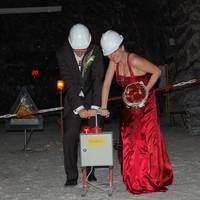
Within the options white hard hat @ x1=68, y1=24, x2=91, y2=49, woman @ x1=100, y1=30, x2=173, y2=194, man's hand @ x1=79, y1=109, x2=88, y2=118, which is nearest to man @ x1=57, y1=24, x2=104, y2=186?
white hard hat @ x1=68, y1=24, x2=91, y2=49

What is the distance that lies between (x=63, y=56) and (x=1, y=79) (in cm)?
1097

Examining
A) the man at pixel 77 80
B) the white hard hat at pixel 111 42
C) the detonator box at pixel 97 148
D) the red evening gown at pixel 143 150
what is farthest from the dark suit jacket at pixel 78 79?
the detonator box at pixel 97 148

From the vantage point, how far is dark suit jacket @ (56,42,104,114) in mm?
5551

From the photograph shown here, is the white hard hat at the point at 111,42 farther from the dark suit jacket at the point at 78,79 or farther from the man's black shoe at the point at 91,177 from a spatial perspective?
the man's black shoe at the point at 91,177

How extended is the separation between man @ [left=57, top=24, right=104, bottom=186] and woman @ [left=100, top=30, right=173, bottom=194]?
236 mm

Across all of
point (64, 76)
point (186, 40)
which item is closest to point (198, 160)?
point (64, 76)

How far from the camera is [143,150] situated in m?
5.36

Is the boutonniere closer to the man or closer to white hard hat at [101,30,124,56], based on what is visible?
the man

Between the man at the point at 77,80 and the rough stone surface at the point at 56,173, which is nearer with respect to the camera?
the rough stone surface at the point at 56,173

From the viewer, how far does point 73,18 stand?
15.9 metres

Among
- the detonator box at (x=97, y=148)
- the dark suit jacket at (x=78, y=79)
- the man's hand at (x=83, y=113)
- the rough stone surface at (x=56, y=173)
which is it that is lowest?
the rough stone surface at (x=56, y=173)

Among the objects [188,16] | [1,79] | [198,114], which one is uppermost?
[188,16]

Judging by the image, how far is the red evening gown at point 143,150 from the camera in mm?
5316

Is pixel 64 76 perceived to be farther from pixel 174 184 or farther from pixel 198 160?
pixel 198 160
